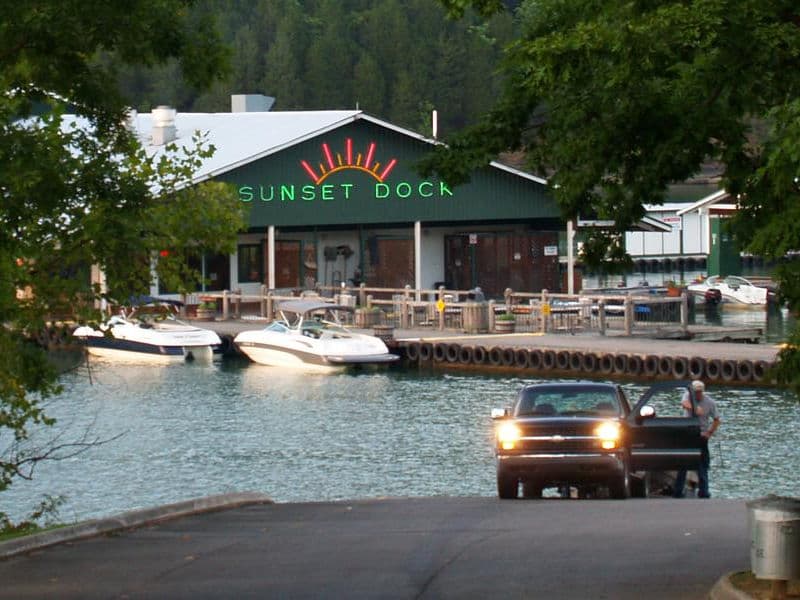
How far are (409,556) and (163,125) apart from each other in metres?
47.7

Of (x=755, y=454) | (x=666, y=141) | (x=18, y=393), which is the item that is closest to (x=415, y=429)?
(x=755, y=454)

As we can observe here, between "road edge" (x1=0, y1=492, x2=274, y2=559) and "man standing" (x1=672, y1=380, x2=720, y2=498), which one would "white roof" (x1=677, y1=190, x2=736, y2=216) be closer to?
"man standing" (x1=672, y1=380, x2=720, y2=498)

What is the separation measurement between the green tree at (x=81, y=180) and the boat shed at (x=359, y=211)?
40.7 m

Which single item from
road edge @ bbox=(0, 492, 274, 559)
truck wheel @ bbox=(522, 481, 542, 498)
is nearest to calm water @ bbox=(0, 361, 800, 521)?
road edge @ bbox=(0, 492, 274, 559)

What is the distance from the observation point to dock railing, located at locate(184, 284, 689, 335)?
181 ft

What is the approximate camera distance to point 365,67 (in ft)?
487

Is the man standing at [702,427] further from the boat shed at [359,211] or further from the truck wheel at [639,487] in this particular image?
the boat shed at [359,211]

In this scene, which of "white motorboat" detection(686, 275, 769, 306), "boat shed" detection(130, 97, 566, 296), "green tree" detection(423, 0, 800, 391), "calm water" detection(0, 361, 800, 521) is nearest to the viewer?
"green tree" detection(423, 0, 800, 391)

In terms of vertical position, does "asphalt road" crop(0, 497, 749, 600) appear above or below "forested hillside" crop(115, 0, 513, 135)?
below

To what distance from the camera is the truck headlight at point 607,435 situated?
73.9 feet

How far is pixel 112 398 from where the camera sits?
4719cm

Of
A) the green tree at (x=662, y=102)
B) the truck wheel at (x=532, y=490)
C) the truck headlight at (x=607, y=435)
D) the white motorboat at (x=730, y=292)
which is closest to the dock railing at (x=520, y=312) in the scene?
the white motorboat at (x=730, y=292)

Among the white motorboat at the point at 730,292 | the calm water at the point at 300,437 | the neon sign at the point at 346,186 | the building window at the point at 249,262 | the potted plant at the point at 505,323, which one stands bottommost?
the calm water at the point at 300,437

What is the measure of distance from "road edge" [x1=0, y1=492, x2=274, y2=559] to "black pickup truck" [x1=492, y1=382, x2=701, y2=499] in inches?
144
